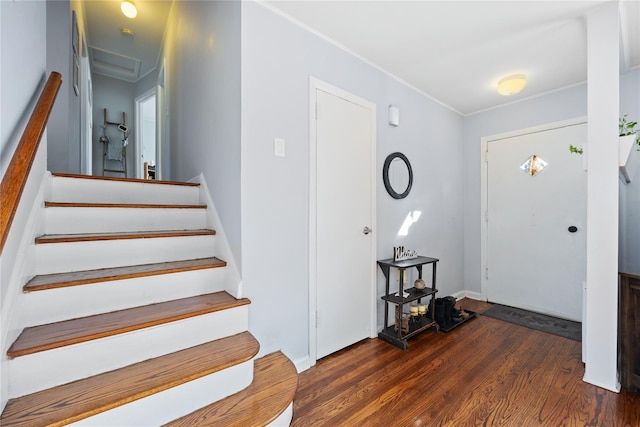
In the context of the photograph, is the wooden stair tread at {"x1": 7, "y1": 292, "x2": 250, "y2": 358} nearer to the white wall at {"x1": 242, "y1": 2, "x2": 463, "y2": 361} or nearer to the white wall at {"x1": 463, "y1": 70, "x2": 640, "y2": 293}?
the white wall at {"x1": 242, "y1": 2, "x2": 463, "y2": 361}

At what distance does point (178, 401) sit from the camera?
4.19ft

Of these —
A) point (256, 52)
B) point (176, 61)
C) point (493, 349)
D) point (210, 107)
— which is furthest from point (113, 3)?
point (493, 349)

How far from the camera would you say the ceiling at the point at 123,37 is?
3248mm

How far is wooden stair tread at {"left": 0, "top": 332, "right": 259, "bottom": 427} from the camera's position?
1025mm

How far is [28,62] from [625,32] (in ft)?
12.5

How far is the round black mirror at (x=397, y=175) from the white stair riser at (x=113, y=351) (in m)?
1.74

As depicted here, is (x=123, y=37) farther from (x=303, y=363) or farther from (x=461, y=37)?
(x=303, y=363)

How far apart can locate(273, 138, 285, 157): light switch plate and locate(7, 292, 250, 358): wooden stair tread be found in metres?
0.96

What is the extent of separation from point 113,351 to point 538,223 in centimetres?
389

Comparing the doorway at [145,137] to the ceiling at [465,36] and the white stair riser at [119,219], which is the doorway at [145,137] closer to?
the white stair riser at [119,219]

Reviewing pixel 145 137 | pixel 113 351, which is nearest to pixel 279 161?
pixel 113 351

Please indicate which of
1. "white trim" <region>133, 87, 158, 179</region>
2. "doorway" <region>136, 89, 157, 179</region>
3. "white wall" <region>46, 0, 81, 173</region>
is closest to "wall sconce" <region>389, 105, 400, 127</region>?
"white wall" <region>46, 0, 81, 173</region>

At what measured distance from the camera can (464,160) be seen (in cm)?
380

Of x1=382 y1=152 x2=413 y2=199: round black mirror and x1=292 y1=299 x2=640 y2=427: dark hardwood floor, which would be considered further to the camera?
x1=382 y1=152 x2=413 y2=199: round black mirror
